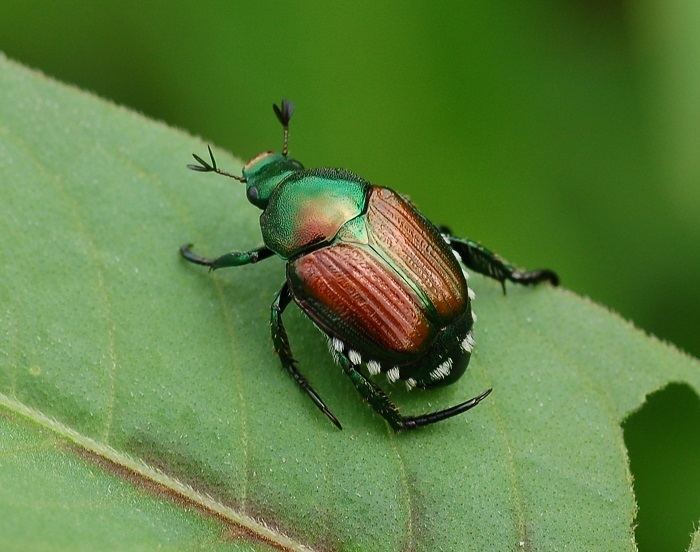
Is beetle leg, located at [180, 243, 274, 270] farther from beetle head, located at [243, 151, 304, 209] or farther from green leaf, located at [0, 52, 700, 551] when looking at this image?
beetle head, located at [243, 151, 304, 209]

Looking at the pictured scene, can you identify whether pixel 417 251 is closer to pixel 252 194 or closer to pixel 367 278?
pixel 367 278

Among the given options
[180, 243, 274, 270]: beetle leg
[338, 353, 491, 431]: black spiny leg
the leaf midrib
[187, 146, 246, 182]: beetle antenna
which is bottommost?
the leaf midrib

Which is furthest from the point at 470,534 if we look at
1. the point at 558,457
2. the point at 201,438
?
the point at 201,438

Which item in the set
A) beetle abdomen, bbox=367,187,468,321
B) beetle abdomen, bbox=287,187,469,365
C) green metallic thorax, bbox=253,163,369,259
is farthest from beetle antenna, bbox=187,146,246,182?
beetle abdomen, bbox=367,187,468,321

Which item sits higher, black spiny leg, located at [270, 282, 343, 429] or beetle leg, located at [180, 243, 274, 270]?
beetle leg, located at [180, 243, 274, 270]

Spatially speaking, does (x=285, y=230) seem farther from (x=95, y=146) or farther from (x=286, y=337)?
(x=95, y=146)

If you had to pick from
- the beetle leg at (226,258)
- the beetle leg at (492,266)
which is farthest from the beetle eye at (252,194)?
the beetle leg at (492,266)

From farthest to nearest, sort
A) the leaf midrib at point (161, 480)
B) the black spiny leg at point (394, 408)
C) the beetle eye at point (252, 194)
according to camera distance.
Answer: the beetle eye at point (252, 194) → the black spiny leg at point (394, 408) → the leaf midrib at point (161, 480)

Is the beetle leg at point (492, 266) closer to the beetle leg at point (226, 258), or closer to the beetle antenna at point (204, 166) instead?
the beetle leg at point (226, 258)
